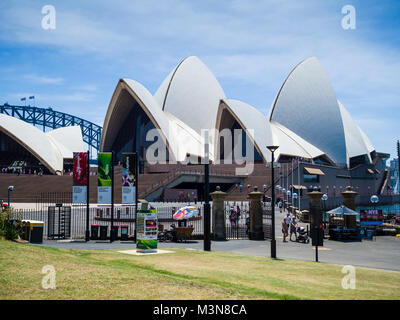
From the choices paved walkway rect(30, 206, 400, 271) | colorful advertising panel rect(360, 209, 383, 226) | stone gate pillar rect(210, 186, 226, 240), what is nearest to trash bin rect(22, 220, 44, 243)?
paved walkway rect(30, 206, 400, 271)

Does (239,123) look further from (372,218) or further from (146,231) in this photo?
→ (146,231)

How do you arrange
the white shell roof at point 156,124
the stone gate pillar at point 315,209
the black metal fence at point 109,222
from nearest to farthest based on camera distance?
1. the black metal fence at point 109,222
2. the stone gate pillar at point 315,209
3. the white shell roof at point 156,124

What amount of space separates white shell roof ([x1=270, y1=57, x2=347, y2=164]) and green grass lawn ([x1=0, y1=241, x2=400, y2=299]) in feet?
192

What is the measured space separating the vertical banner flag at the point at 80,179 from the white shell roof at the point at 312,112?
2102 inches

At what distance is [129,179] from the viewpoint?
17750mm

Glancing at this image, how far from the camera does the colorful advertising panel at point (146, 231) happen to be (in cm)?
1324

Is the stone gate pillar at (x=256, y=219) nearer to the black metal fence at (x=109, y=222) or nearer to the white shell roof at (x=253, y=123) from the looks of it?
the black metal fence at (x=109, y=222)

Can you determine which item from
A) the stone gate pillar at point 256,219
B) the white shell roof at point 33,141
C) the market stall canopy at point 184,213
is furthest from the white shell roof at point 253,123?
the market stall canopy at point 184,213

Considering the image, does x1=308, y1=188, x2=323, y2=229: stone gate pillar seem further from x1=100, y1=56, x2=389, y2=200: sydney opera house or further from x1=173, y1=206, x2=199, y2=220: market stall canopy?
x1=100, y1=56, x2=389, y2=200: sydney opera house

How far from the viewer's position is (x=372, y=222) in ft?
90.5

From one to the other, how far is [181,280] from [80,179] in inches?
468

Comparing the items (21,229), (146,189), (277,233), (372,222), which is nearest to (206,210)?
(21,229)

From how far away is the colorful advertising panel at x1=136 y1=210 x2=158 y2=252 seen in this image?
521 inches

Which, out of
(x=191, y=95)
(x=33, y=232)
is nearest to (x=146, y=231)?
(x=33, y=232)
